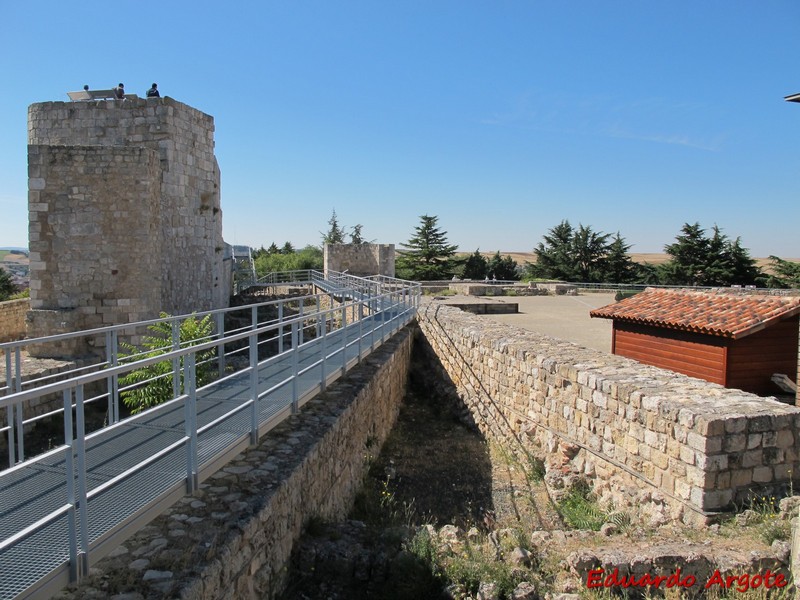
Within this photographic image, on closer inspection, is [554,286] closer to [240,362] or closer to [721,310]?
[721,310]

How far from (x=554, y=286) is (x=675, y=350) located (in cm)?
2046

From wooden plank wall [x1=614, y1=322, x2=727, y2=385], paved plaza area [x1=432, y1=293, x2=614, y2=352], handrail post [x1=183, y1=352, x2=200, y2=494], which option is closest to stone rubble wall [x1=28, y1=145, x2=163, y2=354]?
paved plaza area [x1=432, y1=293, x2=614, y2=352]

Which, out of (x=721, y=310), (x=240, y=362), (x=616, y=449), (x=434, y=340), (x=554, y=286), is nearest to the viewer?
(x=616, y=449)

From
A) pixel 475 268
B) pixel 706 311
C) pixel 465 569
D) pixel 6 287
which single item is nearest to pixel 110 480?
pixel 465 569

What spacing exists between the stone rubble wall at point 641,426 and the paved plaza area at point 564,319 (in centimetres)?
491

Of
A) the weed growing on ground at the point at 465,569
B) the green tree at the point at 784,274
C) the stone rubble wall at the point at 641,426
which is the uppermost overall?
the green tree at the point at 784,274

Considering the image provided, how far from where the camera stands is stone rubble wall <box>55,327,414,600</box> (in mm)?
2877

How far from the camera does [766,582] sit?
407cm

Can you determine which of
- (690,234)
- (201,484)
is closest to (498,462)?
(201,484)

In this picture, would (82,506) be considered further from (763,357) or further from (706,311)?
(706,311)

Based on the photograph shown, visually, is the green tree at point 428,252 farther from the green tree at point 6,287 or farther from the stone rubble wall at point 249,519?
the stone rubble wall at point 249,519

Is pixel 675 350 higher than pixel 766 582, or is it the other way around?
pixel 675 350

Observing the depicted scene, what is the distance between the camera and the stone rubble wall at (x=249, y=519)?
288 cm

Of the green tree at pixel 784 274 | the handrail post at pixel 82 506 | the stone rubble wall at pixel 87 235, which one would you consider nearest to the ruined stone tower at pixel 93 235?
the stone rubble wall at pixel 87 235
